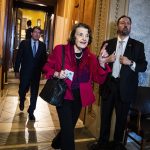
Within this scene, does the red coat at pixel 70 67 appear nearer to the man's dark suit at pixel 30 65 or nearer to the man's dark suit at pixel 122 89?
the man's dark suit at pixel 122 89

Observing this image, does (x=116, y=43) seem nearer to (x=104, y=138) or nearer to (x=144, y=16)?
(x=144, y=16)

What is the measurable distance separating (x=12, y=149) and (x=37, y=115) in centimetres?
161

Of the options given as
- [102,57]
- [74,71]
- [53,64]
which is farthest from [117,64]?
[53,64]

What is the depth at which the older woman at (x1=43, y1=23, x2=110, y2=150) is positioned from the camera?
101 inches

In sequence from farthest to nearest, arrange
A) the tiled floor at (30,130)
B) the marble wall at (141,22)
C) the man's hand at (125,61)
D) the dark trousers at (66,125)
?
the marble wall at (141,22) < the tiled floor at (30,130) < the man's hand at (125,61) < the dark trousers at (66,125)

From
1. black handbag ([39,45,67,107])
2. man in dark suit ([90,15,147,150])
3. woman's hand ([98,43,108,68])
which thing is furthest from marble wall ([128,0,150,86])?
black handbag ([39,45,67,107])

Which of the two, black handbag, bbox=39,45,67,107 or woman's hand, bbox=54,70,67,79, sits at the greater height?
woman's hand, bbox=54,70,67,79

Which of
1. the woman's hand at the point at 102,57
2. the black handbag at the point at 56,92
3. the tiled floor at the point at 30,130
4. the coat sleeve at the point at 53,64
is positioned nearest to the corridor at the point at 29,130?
the tiled floor at the point at 30,130

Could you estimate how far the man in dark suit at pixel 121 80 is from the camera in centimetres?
309

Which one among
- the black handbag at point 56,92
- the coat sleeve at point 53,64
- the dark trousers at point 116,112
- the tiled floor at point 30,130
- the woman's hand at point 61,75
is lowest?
the tiled floor at point 30,130

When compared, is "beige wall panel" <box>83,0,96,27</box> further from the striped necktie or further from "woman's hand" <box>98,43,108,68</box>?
"woman's hand" <box>98,43,108,68</box>

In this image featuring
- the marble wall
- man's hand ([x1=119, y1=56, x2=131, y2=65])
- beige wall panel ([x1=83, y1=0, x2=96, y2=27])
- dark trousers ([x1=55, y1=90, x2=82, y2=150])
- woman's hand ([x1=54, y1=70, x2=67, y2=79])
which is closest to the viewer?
woman's hand ([x1=54, y1=70, x2=67, y2=79])

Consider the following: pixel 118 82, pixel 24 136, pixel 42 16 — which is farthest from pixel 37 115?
pixel 42 16

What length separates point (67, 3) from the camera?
6.42 m
